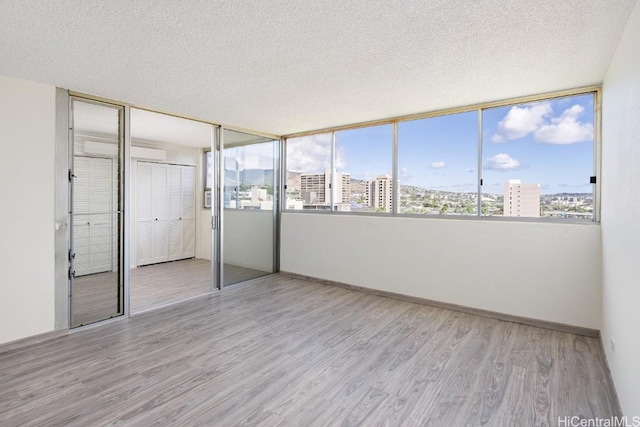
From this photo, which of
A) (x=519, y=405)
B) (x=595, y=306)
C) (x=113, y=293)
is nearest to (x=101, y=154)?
(x=113, y=293)

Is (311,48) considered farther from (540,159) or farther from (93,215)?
(93,215)

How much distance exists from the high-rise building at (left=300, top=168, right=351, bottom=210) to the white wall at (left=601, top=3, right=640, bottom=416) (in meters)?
3.17

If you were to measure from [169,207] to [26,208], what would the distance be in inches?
157

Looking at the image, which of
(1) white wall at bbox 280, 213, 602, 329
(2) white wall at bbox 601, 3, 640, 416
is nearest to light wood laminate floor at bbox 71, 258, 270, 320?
(1) white wall at bbox 280, 213, 602, 329

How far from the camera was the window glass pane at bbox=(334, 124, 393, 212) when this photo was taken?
4.68m

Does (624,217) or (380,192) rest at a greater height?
(380,192)

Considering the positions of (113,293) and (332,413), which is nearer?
(332,413)

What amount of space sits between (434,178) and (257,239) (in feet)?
10.0

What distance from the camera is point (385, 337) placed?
10.5 ft

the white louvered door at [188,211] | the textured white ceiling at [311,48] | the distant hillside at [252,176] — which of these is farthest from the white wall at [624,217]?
the white louvered door at [188,211]

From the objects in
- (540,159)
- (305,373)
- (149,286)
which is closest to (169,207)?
(149,286)

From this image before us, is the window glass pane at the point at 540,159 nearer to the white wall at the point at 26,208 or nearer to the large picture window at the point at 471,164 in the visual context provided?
the large picture window at the point at 471,164

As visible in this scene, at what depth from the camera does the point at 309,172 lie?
5.52m

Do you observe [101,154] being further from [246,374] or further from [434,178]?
[434,178]
